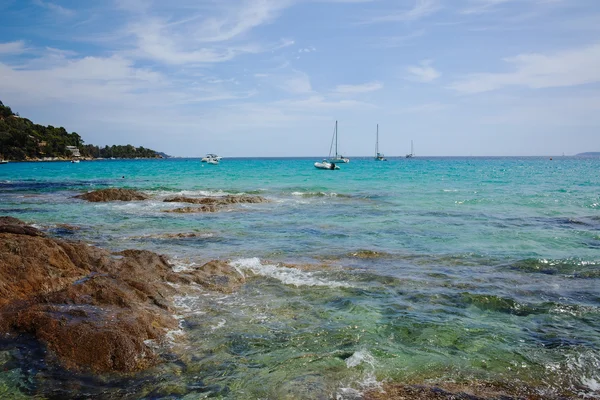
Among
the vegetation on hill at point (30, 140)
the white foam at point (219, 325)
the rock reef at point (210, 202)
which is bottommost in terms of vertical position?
the white foam at point (219, 325)

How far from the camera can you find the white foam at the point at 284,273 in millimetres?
10805

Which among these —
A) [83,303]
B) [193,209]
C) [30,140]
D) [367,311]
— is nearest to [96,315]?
[83,303]

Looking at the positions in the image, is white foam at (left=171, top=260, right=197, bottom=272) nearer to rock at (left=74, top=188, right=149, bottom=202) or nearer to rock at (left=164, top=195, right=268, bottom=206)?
rock at (left=164, top=195, right=268, bottom=206)

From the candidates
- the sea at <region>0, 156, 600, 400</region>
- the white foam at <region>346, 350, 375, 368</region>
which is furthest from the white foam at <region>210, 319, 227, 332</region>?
the white foam at <region>346, 350, 375, 368</region>

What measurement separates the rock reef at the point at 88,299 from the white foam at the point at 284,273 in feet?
2.84

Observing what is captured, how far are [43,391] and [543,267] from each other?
41.2 feet

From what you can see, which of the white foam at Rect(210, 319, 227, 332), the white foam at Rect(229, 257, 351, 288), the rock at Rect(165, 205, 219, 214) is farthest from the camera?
the rock at Rect(165, 205, 219, 214)

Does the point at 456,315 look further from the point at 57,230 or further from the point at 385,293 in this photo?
the point at 57,230

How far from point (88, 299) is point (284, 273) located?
520cm

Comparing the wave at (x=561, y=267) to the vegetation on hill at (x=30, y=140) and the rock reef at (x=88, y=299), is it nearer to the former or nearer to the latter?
the rock reef at (x=88, y=299)

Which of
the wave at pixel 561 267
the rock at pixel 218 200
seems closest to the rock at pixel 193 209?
the rock at pixel 218 200

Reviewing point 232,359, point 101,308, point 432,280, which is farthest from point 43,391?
point 432,280

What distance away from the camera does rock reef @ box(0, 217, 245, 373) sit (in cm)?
636

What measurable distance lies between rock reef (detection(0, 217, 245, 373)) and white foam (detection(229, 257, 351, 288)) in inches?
34.0
